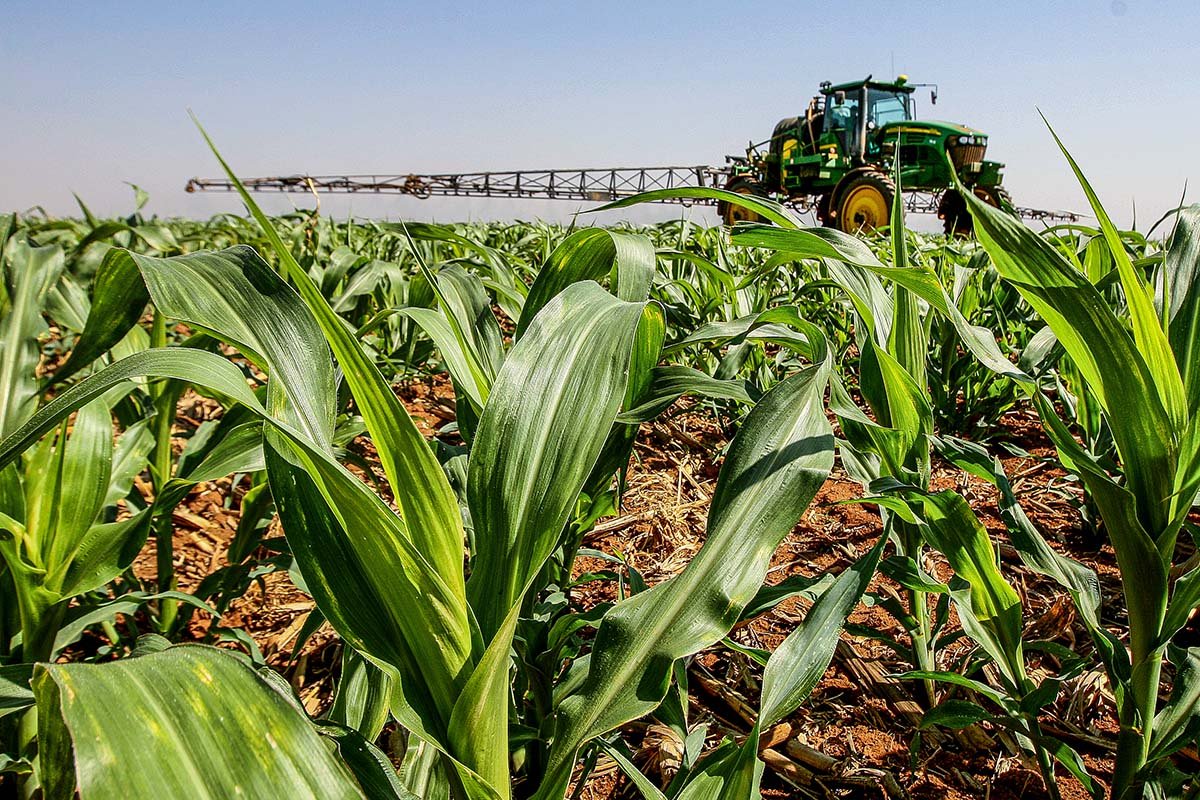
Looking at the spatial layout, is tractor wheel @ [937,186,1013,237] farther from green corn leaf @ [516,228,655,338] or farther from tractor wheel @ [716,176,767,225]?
green corn leaf @ [516,228,655,338]

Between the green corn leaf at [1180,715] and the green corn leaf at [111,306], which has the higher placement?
the green corn leaf at [111,306]

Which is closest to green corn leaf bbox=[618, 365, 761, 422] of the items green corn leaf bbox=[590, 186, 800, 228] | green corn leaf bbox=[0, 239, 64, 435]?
green corn leaf bbox=[590, 186, 800, 228]

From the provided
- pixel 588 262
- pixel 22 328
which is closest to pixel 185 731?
pixel 588 262

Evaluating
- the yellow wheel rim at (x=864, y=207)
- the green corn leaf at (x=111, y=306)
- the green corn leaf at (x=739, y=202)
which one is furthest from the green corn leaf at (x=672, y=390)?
the yellow wheel rim at (x=864, y=207)

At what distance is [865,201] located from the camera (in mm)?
9672

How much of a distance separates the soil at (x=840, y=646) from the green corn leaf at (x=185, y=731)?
0.48 m

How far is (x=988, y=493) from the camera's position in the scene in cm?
174

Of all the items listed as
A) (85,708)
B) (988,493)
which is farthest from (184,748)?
(988,493)

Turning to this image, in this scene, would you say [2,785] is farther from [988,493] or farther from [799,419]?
[988,493]

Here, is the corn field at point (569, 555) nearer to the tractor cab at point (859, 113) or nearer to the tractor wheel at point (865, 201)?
the tractor wheel at point (865, 201)

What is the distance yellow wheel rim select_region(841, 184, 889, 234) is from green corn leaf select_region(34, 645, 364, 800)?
993 centimetres

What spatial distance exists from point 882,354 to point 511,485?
40 centimetres

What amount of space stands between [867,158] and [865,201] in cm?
174

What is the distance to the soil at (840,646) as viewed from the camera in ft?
3.09
